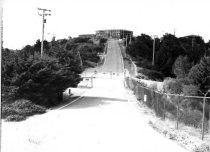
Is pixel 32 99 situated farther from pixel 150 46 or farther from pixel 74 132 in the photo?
pixel 150 46

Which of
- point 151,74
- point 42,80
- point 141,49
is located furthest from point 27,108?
point 141,49

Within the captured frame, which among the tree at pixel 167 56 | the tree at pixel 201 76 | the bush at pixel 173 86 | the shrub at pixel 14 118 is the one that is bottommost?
the shrub at pixel 14 118

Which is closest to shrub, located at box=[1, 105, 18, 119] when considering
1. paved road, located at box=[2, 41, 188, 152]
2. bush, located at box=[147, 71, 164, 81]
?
paved road, located at box=[2, 41, 188, 152]

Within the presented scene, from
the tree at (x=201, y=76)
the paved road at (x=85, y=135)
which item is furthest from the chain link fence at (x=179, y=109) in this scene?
the tree at (x=201, y=76)

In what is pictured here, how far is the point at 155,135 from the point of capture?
42.7ft

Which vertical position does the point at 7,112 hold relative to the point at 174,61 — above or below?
below

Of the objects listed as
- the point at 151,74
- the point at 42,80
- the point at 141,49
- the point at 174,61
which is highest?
the point at 141,49

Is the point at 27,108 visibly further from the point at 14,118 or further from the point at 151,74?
the point at 151,74

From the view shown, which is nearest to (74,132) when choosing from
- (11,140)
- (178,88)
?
(11,140)

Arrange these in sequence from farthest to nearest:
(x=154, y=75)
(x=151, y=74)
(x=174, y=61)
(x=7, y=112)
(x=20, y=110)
→ (x=174, y=61) → (x=154, y=75) → (x=151, y=74) → (x=20, y=110) → (x=7, y=112)

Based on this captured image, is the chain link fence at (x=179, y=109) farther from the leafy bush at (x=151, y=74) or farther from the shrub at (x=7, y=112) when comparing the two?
the leafy bush at (x=151, y=74)

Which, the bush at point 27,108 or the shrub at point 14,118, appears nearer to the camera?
the shrub at point 14,118

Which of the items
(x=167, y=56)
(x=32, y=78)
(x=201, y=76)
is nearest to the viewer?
(x=32, y=78)

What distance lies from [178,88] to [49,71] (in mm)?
21717
